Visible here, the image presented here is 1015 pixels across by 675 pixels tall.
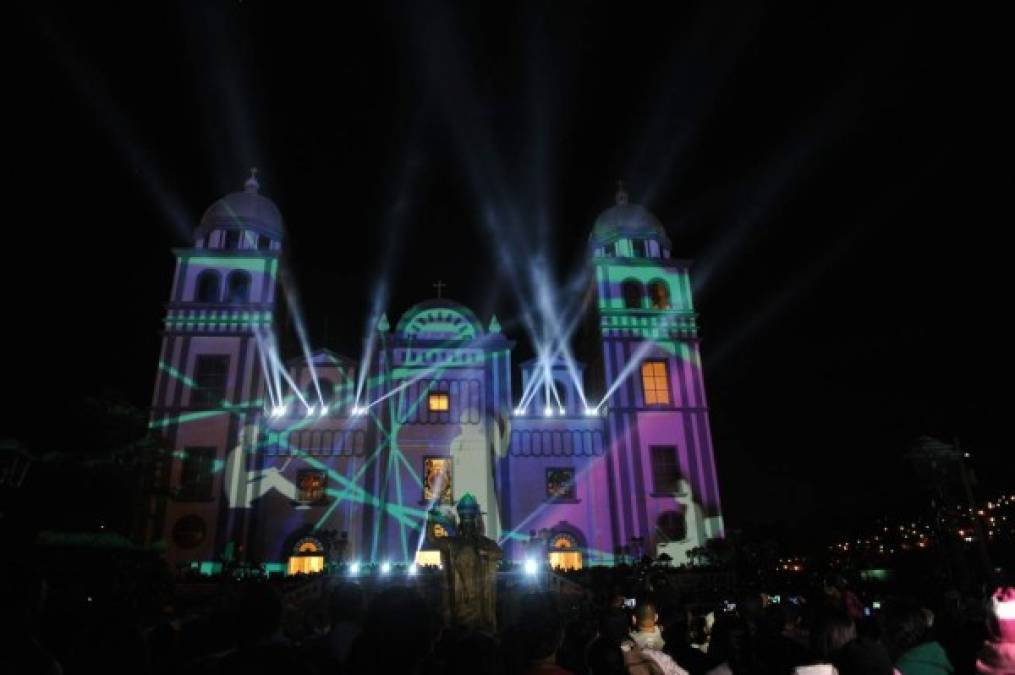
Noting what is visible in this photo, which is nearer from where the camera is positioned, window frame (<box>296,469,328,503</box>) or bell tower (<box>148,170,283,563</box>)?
bell tower (<box>148,170,283,563</box>)

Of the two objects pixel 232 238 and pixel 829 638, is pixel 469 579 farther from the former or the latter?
pixel 232 238

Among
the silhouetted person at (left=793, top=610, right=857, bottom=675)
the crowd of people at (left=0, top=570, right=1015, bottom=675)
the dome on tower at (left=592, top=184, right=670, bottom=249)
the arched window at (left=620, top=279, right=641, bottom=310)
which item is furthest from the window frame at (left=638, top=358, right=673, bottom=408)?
the silhouetted person at (left=793, top=610, right=857, bottom=675)

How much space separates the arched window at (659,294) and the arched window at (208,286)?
24.2 m

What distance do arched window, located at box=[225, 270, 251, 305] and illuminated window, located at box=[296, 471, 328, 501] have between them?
1026cm

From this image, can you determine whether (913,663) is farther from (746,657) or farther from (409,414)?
(409,414)

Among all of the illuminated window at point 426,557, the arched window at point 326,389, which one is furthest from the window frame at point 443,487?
the arched window at point 326,389

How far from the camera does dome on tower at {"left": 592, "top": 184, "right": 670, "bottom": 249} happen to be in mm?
39312

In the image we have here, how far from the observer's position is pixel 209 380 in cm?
3359

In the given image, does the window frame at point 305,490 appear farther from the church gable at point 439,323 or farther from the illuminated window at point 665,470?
the illuminated window at point 665,470

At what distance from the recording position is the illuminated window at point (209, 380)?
33125 mm

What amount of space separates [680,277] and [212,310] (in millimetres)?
25955

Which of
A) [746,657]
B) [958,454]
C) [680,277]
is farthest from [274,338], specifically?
[746,657]

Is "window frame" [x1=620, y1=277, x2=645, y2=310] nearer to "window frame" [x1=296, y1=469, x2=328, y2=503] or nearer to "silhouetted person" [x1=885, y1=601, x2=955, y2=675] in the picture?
"window frame" [x1=296, y1=469, x2=328, y2=503]

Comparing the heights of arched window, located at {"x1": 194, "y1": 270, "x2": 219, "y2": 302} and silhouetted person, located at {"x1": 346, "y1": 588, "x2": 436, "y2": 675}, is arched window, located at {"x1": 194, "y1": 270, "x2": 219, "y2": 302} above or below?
above
